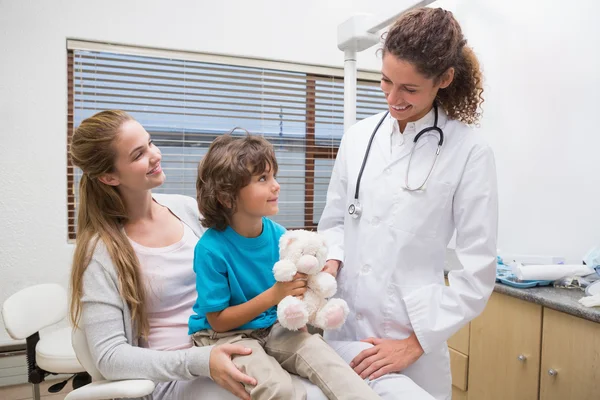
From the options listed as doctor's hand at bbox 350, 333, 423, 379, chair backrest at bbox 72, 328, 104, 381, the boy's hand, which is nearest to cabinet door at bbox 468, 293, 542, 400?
doctor's hand at bbox 350, 333, 423, 379

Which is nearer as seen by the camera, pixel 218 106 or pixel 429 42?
pixel 429 42

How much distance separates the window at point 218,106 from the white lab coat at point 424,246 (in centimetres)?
195

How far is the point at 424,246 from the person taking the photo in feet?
4.04

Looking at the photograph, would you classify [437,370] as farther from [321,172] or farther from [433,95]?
[321,172]

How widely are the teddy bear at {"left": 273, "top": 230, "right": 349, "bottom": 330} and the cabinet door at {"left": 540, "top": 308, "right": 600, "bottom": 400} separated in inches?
41.3

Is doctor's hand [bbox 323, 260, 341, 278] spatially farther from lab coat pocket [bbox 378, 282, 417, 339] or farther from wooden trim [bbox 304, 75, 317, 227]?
wooden trim [bbox 304, 75, 317, 227]

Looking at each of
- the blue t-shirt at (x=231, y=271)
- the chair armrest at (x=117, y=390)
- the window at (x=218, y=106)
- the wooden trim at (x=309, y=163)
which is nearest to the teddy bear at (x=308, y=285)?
the blue t-shirt at (x=231, y=271)

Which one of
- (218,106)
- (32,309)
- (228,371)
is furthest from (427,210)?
(218,106)

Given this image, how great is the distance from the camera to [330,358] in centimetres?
105

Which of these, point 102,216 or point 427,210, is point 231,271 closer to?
point 102,216

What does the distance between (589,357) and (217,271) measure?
1367mm

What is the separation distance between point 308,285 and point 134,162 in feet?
1.83

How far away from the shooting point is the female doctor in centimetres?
116

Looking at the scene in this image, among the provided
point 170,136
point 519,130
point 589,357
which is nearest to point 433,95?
point 589,357
